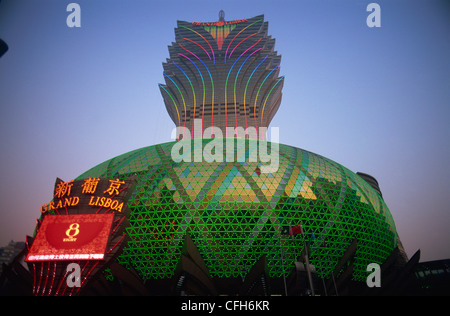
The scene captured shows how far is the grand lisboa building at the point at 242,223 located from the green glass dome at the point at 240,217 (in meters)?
0.17

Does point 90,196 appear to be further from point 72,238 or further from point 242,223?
point 242,223

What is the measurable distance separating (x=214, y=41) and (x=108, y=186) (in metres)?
112

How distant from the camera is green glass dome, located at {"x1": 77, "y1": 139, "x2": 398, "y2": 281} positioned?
150 ft

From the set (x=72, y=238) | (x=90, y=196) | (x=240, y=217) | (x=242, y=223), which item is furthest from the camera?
(x=240, y=217)

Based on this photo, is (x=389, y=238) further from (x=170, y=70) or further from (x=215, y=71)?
(x=170, y=70)

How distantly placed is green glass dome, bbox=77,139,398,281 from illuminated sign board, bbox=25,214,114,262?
42.8 feet

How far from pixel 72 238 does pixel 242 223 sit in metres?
24.6

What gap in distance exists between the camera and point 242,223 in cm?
4647

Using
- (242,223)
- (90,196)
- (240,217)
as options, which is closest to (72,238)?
(90,196)

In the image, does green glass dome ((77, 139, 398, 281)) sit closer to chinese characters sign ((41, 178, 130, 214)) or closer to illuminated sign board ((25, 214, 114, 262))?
chinese characters sign ((41, 178, 130, 214))

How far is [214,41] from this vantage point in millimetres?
133000

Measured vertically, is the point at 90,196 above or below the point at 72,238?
above
